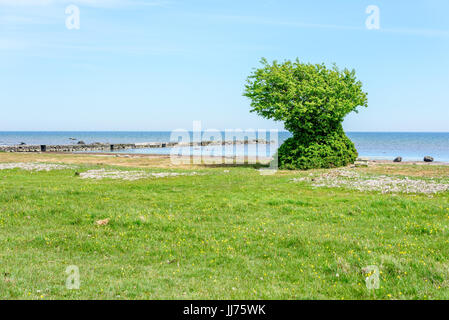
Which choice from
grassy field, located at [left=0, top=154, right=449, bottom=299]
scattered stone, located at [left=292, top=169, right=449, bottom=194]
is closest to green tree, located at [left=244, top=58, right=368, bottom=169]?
scattered stone, located at [left=292, top=169, right=449, bottom=194]

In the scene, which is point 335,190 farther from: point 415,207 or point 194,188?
point 194,188

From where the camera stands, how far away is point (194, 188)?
89.7ft

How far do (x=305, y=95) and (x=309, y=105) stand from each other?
1.98m

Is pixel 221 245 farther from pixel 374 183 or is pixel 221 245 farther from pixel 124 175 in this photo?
pixel 124 175

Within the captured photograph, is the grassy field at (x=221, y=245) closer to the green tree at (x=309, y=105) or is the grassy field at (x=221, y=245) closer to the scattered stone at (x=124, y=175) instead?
the scattered stone at (x=124, y=175)

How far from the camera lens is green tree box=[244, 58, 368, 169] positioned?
4191 centimetres

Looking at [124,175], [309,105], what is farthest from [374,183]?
[124,175]

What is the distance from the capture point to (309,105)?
41344 millimetres

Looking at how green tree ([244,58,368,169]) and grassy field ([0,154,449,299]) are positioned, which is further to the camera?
green tree ([244,58,368,169])

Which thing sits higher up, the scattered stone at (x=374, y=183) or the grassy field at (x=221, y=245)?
the scattered stone at (x=374, y=183)

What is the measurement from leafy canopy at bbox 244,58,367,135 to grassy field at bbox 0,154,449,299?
19.2 m

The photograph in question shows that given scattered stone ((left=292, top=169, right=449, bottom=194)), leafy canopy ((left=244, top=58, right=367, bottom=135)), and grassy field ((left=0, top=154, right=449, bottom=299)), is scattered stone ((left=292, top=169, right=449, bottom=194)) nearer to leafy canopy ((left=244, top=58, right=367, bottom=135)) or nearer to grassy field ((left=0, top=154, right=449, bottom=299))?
grassy field ((left=0, top=154, right=449, bottom=299))

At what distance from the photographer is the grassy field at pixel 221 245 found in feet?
32.9

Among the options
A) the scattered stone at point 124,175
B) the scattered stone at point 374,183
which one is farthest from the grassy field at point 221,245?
the scattered stone at point 124,175
